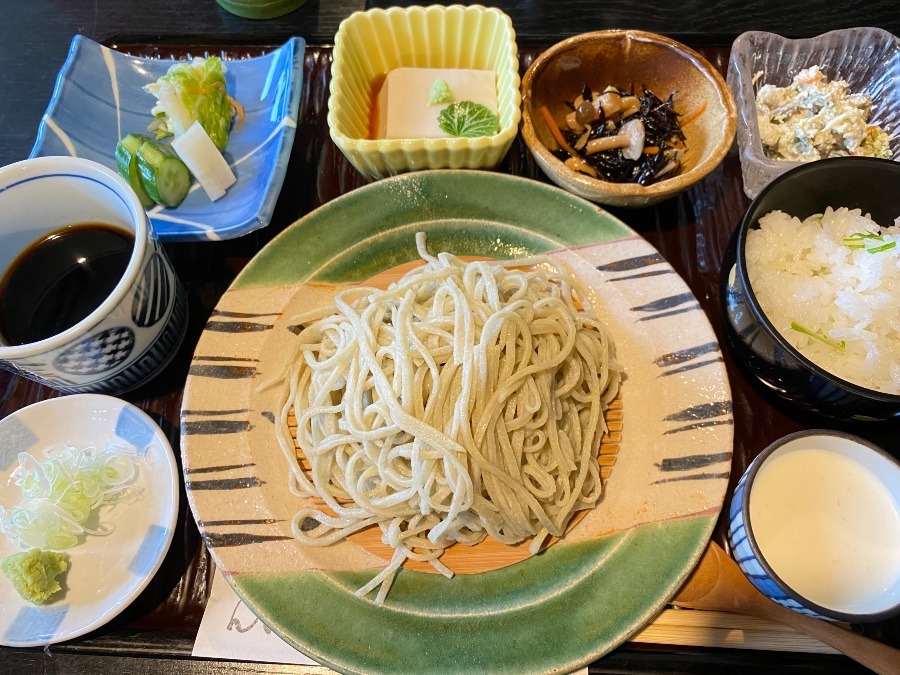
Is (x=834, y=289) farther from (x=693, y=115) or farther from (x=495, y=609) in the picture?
(x=495, y=609)

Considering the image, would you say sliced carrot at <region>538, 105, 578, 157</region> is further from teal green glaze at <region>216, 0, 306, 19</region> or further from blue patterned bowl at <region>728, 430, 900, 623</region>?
teal green glaze at <region>216, 0, 306, 19</region>

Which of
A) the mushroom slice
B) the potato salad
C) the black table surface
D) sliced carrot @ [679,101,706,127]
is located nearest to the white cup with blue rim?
the black table surface

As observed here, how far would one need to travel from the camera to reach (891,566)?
1.51 metres

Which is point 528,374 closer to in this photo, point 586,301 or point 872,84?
point 586,301

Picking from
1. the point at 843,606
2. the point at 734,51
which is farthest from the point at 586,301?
the point at 734,51

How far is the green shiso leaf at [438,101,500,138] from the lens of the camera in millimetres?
2170

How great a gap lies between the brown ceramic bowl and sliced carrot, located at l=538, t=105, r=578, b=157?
0.08 feet

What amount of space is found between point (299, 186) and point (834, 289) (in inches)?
80.9

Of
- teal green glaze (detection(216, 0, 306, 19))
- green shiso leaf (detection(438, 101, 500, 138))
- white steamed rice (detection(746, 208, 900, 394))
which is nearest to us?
white steamed rice (detection(746, 208, 900, 394))

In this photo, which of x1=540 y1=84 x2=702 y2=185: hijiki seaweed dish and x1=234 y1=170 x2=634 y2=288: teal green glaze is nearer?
x1=234 y1=170 x2=634 y2=288: teal green glaze

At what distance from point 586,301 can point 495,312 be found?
0.41 meters

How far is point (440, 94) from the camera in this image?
7.44 ft

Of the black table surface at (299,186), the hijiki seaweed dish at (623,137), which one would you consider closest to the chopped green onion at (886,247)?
the black table surface at (299,186)

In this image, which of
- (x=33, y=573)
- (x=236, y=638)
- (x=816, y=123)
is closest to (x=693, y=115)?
(x=816, y=123)
